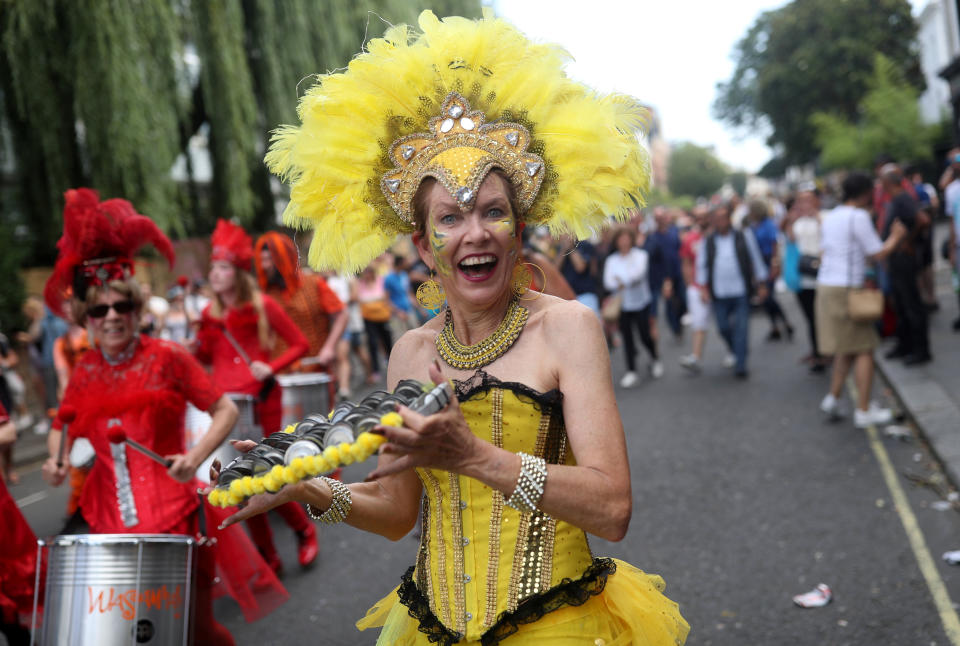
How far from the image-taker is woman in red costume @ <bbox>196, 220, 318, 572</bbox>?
6.31 meters

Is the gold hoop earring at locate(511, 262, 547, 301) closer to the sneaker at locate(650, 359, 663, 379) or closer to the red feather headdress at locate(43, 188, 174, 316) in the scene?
the red feather headdress at locate(43, 188, 174, 316)

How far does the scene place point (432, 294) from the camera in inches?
103

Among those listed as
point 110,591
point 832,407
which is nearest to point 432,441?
point 110,591

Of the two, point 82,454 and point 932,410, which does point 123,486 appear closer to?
point 82,454

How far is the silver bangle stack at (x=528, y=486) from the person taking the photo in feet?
6.27

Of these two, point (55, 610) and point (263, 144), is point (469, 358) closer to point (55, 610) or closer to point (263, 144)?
point (55, 610)

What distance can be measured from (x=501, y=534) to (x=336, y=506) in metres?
0.40

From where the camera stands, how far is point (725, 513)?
20.3 feet

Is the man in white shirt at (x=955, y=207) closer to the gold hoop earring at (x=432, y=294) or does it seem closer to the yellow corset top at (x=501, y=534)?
the gold hoop earring at (x=432, y=294)

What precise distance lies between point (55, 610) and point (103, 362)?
126 centimetres

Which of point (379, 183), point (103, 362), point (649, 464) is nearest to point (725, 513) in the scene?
point (649, 464)

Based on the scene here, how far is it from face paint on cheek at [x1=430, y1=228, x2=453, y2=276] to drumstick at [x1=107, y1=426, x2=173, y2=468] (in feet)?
6.25

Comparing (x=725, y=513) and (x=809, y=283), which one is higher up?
(x=809, y=283)

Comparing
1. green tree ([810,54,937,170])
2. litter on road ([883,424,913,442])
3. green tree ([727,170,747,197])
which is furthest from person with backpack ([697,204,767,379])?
green tree ([727,170,747,197])
